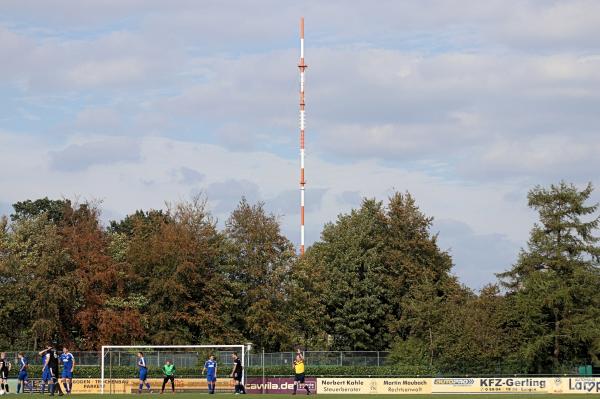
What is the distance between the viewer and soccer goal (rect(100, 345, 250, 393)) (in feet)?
196

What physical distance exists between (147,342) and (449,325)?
21917 millimetres

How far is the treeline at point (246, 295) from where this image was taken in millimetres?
71250

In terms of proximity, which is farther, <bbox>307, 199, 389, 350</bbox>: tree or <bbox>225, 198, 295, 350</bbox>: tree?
<bbox>307, 199, 389, 350</bbox>: tree

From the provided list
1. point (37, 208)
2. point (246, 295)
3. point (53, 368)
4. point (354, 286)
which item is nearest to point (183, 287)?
point (246, 295)

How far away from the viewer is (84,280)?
72.4 metres

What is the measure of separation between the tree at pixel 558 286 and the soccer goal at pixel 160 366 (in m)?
22.2

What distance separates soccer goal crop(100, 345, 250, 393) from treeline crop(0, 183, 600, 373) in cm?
835

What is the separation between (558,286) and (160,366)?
2960 centimetres

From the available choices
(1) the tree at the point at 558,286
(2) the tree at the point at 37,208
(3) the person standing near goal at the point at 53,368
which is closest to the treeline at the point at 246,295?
(1) the tree at the point at 558,286

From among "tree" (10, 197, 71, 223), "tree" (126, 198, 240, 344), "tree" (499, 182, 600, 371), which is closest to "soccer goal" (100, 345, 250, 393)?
"tree" (126, 198, 240, 344)

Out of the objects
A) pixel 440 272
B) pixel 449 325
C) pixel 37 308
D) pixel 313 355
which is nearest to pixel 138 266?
pixel 37 308

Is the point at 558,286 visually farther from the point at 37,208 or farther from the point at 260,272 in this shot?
the point at 37,208

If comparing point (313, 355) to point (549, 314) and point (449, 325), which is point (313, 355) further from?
point (549, 314)

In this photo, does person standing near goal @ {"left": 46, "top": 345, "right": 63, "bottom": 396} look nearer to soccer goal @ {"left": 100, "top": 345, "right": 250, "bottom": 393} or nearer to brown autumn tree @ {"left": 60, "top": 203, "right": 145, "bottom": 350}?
soccer goal @ {"left": 100, "top": 345, "right": 250, "bottom": 393}
